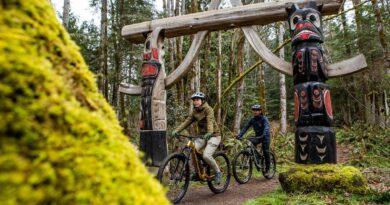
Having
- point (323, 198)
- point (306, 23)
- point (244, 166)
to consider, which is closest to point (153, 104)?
point (244, 166)

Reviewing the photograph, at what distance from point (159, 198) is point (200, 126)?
564 cm

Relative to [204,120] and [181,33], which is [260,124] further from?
[181,33]

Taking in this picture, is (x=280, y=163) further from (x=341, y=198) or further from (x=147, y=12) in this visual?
(x=147, y=12)

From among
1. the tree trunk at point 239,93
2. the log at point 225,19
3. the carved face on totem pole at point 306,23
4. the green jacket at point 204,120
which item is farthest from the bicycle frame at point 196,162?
the tree trunk at point 239,93

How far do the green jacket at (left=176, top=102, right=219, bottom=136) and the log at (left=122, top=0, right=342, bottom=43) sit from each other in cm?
246

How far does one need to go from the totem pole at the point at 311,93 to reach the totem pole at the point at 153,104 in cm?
314

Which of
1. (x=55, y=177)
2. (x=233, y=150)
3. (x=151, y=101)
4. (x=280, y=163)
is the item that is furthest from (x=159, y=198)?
(x=280, y=163)

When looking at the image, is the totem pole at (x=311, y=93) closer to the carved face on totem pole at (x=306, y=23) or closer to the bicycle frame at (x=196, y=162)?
the carved face on totem pole at (x=306, y=23)

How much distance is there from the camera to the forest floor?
250 inches

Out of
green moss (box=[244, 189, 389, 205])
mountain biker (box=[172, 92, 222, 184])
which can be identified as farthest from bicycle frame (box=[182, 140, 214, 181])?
green moss (box=[244, 189, 389, 205])

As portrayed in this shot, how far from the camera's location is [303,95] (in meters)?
6.68

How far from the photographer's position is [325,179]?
20.0 ft

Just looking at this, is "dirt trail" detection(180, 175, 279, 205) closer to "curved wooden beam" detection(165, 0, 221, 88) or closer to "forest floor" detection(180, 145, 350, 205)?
"forest floor" detection(180, 145, 350, 205)

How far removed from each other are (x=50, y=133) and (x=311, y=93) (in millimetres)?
6451
